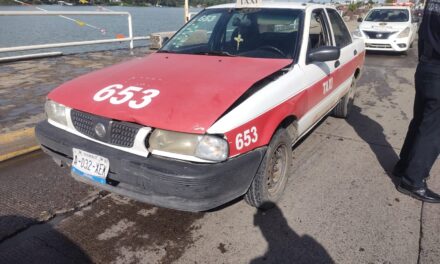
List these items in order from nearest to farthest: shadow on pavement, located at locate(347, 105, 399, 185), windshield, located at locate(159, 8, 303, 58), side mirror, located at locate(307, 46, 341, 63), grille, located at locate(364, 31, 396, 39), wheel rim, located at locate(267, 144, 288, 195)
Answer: wheel rim, located at locate(267, 144, 288, 195) < side mirror, located at locate(307, 46, 341, 63) < windshield, located at locate(159, 8, 303, 58) < shadow on pavement, located at locate(347, 105, 399, 185) < grille, located at locate(364, 31, 396, 39)

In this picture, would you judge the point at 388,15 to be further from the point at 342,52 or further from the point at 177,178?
the point at 177,178

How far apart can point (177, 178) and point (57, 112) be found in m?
1.32

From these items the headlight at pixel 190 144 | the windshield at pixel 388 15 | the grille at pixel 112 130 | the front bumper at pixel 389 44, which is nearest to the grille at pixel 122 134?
the grille at pixel 112 130

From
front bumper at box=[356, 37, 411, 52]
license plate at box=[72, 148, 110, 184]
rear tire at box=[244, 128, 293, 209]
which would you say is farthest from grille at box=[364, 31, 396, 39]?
license plate at box=[72, 148, 110, 184]

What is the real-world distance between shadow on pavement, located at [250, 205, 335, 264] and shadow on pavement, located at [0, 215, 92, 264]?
49.8 inches

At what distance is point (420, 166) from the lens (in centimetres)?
331

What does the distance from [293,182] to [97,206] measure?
6.02 feet

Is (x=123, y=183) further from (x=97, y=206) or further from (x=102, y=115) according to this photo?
(x=97, y=206)

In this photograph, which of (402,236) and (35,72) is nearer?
(402,236)

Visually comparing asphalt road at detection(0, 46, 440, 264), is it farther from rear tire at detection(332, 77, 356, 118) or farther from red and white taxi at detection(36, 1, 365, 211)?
rear tire at detection(332, 77, 356, 118)

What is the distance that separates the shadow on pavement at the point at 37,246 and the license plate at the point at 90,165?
506mm

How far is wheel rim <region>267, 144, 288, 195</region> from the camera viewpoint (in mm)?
3090

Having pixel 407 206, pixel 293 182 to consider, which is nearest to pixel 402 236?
pixel 407 206

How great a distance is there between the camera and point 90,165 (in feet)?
8.61
